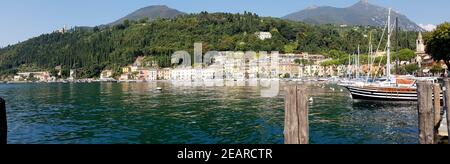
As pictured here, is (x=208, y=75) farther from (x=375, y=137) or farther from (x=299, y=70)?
(x=375, y=137)

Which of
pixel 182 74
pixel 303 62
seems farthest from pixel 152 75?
pixel 303 62

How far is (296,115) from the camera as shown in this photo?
7.59 metres

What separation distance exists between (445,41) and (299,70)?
374 feet

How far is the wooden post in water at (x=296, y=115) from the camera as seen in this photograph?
7.46m

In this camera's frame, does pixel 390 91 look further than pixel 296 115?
Yes

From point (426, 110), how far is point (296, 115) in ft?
14.6

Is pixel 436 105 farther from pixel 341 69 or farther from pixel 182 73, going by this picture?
pixel 182 73

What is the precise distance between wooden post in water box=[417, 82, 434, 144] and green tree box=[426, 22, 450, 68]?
53907 millimetres

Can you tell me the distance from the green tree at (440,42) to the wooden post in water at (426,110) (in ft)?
177

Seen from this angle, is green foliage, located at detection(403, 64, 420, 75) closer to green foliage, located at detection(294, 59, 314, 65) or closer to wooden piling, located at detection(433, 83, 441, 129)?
green foliage, located at detection(294, 59, 314, 65)

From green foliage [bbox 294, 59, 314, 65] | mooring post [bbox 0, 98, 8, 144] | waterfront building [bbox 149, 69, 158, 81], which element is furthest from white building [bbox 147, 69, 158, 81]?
mooring post [bbox 0, 98, 8, 144]

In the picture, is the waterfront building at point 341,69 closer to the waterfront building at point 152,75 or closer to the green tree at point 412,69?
the green tree at point 412,69

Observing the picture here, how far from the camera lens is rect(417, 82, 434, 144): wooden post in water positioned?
10.2 metres
